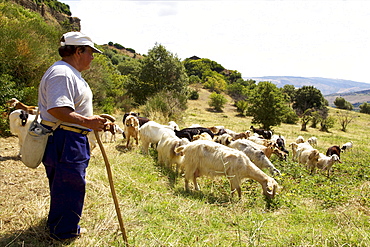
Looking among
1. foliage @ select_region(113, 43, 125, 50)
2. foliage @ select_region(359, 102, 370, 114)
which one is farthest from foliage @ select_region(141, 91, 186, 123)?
foliage @ select_region(113, 43, 125, 50)

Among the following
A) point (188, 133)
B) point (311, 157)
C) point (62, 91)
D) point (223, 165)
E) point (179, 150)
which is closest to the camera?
point (62, 91)

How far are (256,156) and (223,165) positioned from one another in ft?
10.4

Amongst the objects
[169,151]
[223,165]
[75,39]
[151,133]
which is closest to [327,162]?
[223,165]

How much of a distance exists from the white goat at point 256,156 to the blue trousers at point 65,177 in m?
6.40

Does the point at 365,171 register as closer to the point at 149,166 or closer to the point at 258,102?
the point at 149,166

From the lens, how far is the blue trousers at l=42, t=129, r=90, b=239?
253 cm

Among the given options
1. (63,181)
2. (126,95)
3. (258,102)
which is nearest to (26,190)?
(63,181)

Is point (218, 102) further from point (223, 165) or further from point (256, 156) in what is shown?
point (223, 165)

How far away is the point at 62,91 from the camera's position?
2.34 m

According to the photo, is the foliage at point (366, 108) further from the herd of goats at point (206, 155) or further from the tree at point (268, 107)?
the herd of goats at point (206, 155)

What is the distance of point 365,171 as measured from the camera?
829 cm

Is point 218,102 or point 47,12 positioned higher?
point 47,12

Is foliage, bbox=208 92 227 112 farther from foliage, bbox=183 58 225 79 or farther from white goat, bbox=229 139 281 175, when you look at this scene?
foliage, bbox=183 58 225 79

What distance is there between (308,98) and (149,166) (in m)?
51.9
